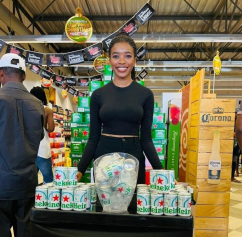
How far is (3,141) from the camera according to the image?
Answer: 5.16ft

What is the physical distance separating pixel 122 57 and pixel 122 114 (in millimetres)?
325

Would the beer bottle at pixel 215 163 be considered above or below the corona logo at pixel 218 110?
below

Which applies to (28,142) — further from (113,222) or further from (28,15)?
(28,15)

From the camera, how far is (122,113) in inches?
63.5

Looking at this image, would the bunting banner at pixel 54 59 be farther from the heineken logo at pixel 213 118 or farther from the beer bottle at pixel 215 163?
the beer bottle at pixel 215 163

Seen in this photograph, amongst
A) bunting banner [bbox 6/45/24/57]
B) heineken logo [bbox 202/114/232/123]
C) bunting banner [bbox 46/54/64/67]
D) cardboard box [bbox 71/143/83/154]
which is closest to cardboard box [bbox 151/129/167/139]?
heineken logo [bbox 202/114/232/123]

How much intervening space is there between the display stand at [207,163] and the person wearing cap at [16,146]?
2114 mm

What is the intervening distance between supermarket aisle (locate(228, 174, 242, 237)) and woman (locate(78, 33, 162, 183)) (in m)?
2.55

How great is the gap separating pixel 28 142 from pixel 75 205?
0.67 meters

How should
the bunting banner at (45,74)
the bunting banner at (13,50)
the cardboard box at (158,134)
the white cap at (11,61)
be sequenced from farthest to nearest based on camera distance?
the bunting banner at (45,74) → the bunting banner at (13,50) → the cardboard box at (158,134) → the white cap at (11,61)

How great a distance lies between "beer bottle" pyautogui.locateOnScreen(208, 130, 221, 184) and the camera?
10.5ft

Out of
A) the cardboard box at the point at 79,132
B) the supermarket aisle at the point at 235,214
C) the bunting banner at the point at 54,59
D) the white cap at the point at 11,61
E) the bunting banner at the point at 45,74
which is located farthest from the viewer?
the bunting banner at the point at 45,74

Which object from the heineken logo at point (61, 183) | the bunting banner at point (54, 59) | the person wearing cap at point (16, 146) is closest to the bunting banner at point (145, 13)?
the bunting banner at point (54, 59)

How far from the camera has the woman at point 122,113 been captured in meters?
1.60
